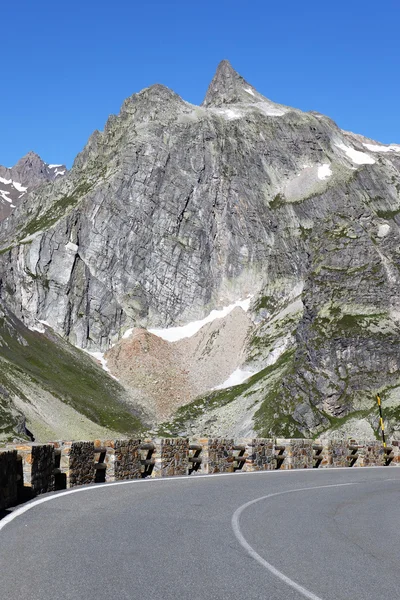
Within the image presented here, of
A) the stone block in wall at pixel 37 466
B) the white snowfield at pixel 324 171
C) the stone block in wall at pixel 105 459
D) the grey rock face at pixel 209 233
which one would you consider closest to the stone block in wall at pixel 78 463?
the stone block in wall at pixel 105 459

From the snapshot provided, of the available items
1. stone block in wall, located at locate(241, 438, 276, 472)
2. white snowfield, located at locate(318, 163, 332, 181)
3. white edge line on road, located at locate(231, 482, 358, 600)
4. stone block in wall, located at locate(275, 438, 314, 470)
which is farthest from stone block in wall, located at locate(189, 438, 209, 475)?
white snowfield, located at locate(318, 163, 332, 181)

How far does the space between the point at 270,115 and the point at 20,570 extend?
18091 centimetres

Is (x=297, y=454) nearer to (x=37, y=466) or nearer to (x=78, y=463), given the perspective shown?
Result: (x=78, y=463)

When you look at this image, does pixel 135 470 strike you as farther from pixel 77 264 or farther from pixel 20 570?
pixel 77 264

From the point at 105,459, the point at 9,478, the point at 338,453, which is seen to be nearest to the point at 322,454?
the point at 338,453

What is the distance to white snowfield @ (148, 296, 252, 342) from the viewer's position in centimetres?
14112

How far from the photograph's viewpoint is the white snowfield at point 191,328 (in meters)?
141

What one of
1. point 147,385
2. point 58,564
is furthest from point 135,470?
point 147,385

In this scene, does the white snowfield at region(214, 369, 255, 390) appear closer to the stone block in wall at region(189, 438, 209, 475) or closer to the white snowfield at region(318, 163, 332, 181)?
the white snowfield at region(318, 163, 332, 181)

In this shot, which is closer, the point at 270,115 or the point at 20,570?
the point at 20,570

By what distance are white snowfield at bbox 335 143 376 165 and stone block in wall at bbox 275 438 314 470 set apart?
15581 centimetres

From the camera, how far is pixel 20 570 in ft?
31.0

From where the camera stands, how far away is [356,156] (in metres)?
190

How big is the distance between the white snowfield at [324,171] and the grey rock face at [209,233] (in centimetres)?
69
